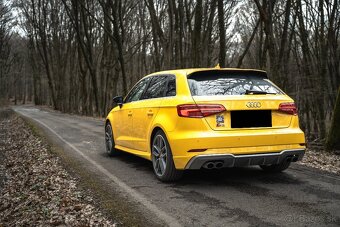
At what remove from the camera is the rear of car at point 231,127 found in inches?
217

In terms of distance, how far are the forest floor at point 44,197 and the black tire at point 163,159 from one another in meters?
1.18

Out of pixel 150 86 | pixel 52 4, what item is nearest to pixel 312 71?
pixel 150 86

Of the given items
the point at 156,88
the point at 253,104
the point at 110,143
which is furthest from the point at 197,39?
the point at 253,104

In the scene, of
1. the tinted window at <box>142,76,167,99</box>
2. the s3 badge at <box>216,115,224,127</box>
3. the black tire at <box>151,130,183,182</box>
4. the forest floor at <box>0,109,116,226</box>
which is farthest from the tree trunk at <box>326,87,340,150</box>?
the forest floor at <box>0,109,116,226</box>

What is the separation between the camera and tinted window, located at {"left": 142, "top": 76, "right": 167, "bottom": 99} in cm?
674

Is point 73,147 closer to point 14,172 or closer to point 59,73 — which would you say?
point 14,172

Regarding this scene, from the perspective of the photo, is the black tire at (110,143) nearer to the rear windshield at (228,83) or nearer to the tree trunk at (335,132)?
the rear windshield at (228,83)

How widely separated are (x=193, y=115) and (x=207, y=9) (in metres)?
19.2

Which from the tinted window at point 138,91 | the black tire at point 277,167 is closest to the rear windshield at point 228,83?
the black tire at point 277,167

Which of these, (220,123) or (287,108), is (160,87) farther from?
(287,108)

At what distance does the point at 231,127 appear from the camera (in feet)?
18.5

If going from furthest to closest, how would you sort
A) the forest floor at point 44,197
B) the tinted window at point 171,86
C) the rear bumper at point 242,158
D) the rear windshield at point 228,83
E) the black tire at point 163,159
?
the tinted window at point 171,86 < the black tire at point 163,159 < the rear windshield at point 228,83 < the rear bumper at point 242,158 < the forest floor at point 44,197

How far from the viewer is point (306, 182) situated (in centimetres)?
605

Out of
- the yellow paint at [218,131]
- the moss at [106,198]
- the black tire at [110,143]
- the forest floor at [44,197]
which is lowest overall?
the forest floor at [44,197]
